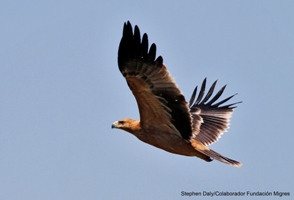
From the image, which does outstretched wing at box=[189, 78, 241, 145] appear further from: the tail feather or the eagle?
the tail feather

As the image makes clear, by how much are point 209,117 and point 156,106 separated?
378 centimetres

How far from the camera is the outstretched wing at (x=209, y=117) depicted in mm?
16812

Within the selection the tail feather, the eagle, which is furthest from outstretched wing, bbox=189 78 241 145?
the tail feather

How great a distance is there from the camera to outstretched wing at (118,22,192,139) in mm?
13250

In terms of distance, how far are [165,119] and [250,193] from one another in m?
2.70

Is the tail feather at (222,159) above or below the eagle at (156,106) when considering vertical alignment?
below

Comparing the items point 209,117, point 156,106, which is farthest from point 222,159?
point 209,117

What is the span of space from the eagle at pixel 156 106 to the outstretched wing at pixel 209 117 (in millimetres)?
39

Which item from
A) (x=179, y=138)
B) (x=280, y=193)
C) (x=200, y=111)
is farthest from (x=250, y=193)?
(x=200, y=111)

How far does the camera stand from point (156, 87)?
13.7m

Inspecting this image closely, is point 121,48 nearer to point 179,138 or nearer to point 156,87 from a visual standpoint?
point 156,87

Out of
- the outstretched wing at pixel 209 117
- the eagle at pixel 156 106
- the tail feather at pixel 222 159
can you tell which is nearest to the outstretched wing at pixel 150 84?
the eagle at pixel 156 106

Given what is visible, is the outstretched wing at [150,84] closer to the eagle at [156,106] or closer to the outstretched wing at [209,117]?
the eagle at [156,106]

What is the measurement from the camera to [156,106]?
14.2 metres
